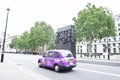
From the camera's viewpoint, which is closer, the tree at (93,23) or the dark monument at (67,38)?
the dark monument at (67,38)

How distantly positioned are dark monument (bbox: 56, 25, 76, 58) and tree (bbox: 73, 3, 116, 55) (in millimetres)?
11753

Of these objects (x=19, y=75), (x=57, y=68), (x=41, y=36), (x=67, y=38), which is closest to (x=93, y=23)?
(x=67, y=38)

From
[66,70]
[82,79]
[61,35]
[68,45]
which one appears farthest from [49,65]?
[61,35]

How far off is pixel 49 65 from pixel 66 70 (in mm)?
1486

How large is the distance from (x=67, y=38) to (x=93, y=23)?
15.0m

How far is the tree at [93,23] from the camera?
1833 inches

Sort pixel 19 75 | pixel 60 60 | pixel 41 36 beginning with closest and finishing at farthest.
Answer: pixel 19 75, pixel 60 60, pixel 41 36

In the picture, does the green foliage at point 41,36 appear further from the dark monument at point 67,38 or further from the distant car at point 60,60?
the distant car at point 60,60

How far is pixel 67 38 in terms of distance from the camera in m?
33.2

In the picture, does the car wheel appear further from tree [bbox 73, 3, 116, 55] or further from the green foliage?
the green foliage

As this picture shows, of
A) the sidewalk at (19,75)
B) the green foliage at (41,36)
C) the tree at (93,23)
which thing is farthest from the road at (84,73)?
the green foliage at (41,36)

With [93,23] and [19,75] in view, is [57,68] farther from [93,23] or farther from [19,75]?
[93,23]

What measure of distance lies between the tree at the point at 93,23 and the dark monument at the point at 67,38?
11.8 meters

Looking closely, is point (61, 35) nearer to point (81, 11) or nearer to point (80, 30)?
point (80, 30)
